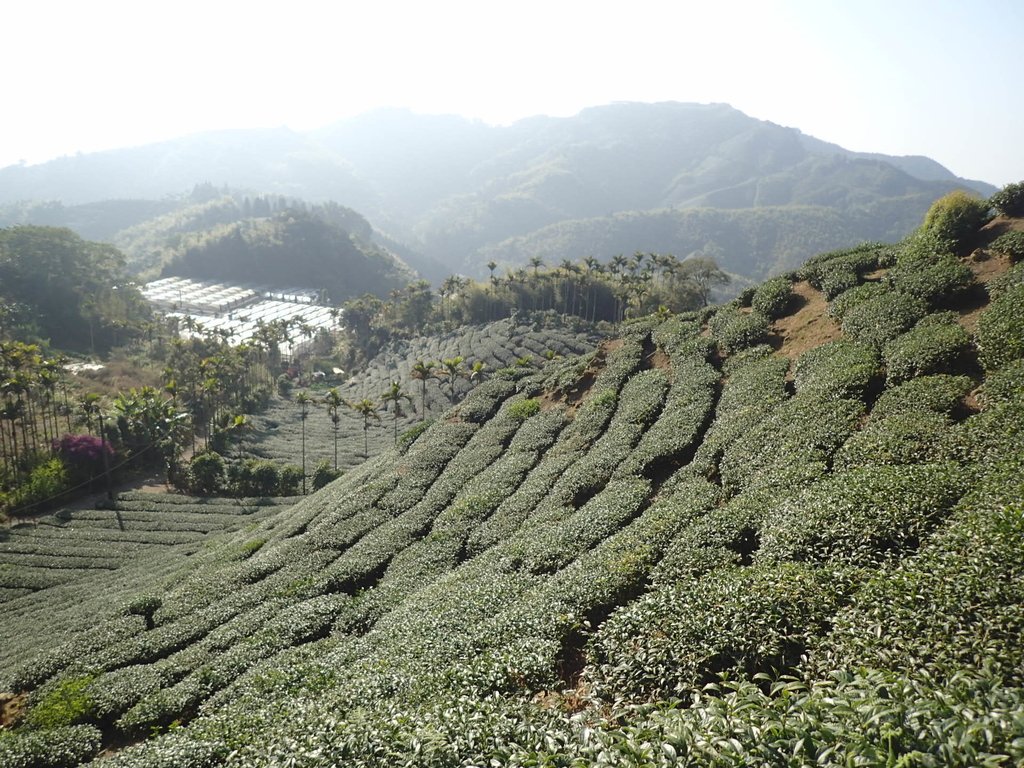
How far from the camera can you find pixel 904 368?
62.6 feet

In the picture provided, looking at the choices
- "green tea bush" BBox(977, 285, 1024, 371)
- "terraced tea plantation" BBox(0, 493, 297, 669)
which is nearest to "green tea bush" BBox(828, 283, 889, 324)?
"green tea bush" BBox(977, 285, 1024, 371)

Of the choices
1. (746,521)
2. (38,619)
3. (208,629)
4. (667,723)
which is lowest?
(38,619)

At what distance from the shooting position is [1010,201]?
25750 mm

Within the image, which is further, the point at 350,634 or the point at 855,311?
the point at 855,311

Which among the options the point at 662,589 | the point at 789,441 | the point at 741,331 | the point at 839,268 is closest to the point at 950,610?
the point at 662,589

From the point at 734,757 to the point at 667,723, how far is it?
3.27 feet

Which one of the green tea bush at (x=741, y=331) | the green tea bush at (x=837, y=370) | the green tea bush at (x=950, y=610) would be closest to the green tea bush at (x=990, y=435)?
the green tea bush at (x=950, y=610)

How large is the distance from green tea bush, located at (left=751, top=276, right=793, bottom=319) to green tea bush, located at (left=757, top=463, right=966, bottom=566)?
17673 millimetres

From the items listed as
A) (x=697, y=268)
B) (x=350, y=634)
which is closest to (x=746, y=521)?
(x=350, y=634)

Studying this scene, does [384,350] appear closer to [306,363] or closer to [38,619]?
[306,363]

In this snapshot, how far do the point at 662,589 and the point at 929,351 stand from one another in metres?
13.3

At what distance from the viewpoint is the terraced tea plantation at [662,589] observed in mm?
7578

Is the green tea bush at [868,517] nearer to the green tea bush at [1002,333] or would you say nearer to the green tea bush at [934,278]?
the green tea bush at [1002,333]

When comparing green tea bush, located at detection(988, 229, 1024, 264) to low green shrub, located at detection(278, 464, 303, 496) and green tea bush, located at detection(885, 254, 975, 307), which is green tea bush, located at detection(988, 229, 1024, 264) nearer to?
green tea bush, located at detection(885, 254, 975, 307)
